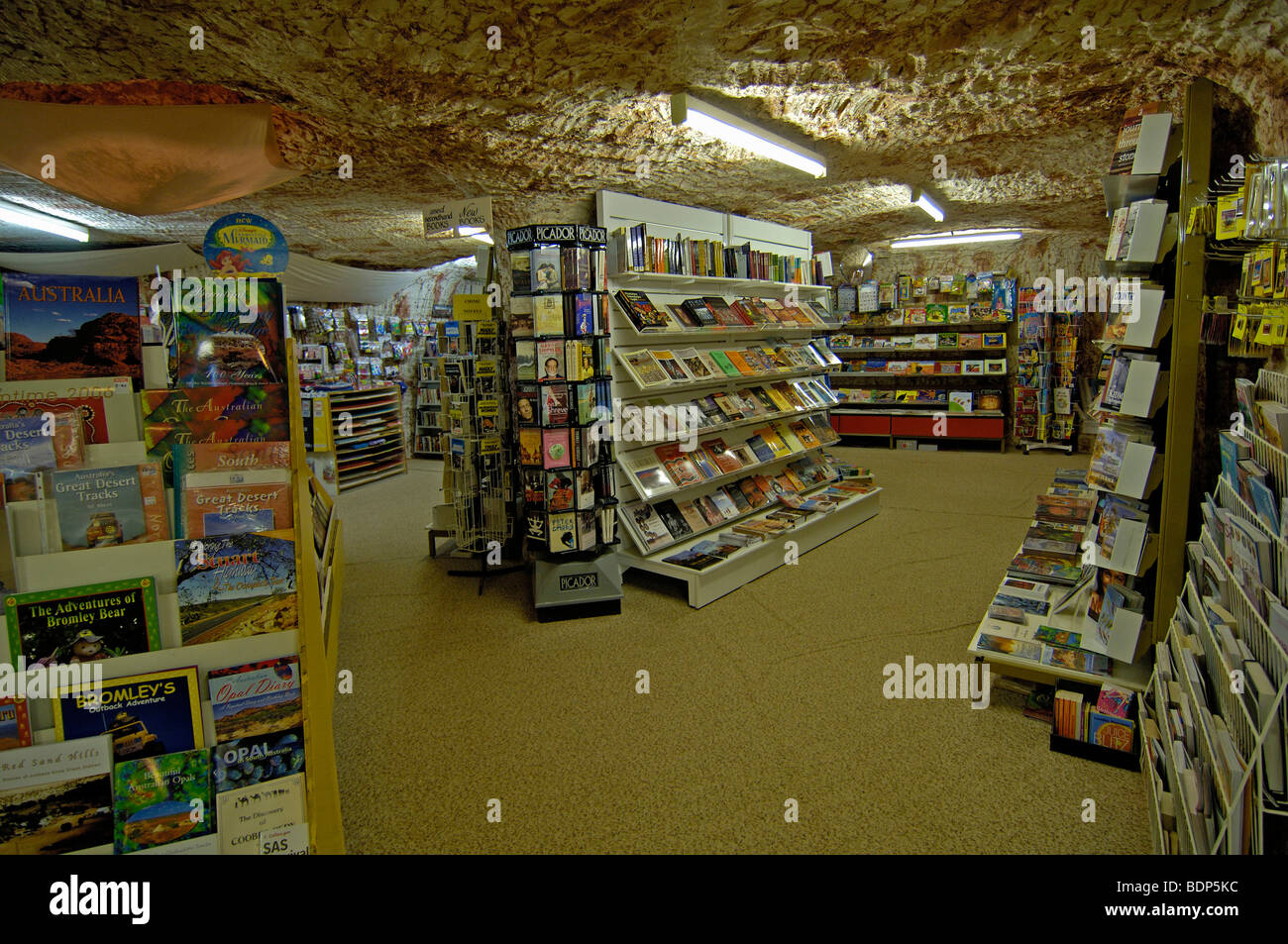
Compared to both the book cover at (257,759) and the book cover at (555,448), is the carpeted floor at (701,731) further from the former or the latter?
the book cover at (555,448)

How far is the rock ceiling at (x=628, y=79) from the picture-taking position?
2.60 metres

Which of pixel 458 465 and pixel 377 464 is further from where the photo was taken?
pixel 377 464

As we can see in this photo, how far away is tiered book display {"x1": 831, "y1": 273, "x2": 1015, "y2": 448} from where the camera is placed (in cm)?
965

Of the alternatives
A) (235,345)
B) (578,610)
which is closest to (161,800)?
(235,345)

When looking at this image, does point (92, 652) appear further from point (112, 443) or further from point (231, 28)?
point (231, 28)

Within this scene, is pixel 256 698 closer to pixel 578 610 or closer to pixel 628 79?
pixel 578 610

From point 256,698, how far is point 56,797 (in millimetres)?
406

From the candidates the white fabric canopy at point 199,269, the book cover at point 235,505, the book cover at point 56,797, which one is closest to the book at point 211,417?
the book cover at point 235,505

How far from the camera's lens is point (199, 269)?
6715mm

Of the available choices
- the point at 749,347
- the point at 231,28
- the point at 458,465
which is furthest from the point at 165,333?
the point at 749,347

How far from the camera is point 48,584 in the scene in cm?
151

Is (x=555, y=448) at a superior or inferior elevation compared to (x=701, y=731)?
superior

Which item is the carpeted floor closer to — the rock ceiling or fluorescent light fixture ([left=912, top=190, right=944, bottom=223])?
the rock ceiling
